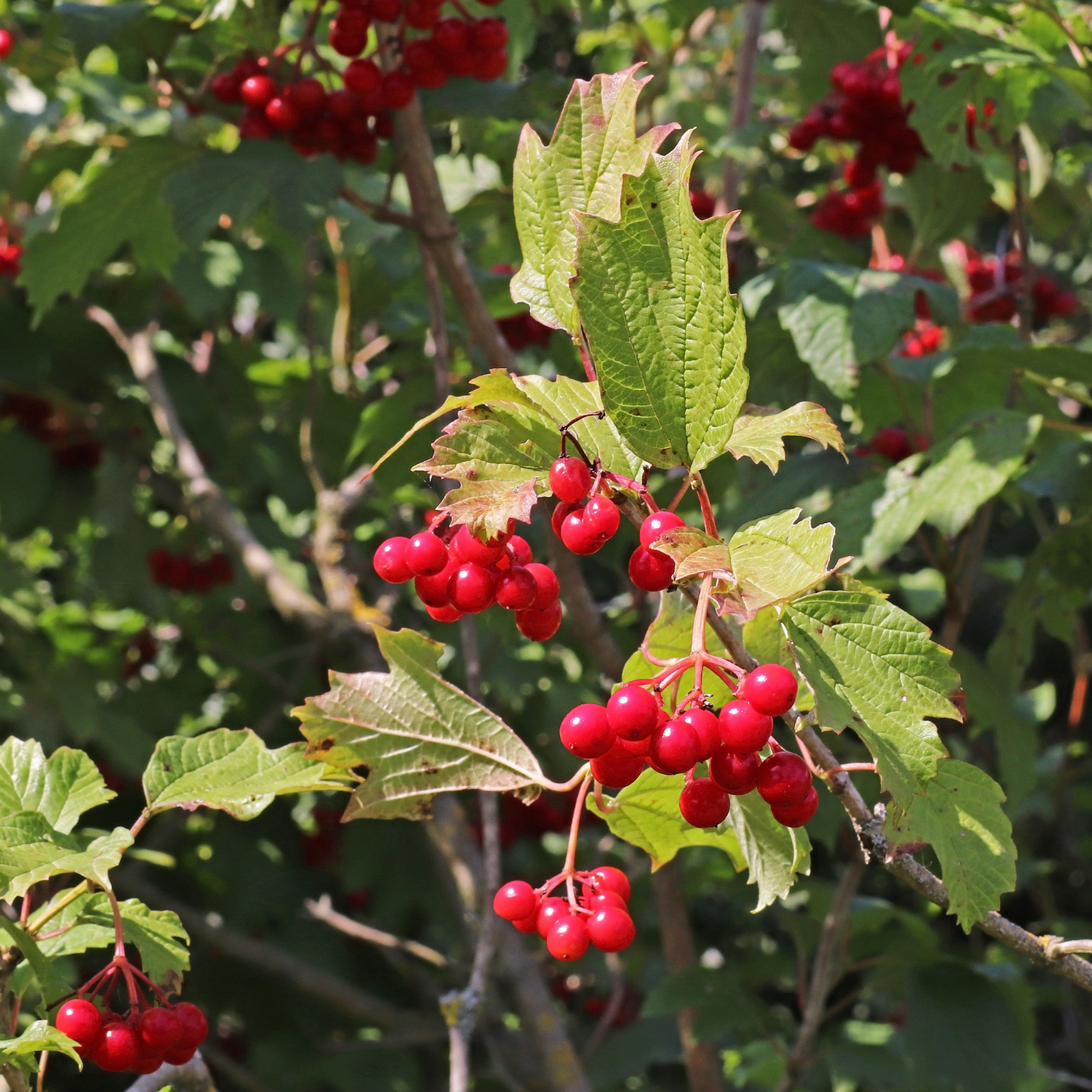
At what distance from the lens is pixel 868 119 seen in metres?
2.46

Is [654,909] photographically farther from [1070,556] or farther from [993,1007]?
[1070,556]

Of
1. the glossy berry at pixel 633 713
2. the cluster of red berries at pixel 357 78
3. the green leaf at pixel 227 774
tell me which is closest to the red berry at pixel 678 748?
the glossy berry at pixel 633 713

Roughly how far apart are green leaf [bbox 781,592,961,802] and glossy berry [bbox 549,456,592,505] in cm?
20

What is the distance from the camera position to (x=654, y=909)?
3.25m

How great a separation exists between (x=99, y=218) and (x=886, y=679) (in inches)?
79.4

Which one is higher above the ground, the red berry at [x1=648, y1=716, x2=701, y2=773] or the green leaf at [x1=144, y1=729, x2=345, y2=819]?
the red berry at [x1=648, y1=716, x2=701, y2=773]

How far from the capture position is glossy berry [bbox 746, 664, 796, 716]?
2.79 feet

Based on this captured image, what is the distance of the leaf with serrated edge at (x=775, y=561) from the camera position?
2.75ft

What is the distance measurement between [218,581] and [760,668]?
296cm

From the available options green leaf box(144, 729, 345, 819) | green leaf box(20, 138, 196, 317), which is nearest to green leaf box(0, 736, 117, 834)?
green leaf box(144, 729, 345, 819)

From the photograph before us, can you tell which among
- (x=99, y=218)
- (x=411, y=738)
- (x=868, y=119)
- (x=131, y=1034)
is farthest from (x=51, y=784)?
(x=868, y=119)

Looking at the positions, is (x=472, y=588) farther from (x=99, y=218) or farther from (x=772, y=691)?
(x=99, y=218)

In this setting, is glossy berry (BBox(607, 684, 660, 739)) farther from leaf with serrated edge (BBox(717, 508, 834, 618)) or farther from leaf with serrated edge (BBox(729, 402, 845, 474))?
leaf with serrated edge (BBox(729, 402, 845, 474))

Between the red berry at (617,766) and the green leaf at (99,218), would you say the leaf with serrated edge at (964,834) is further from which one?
the green leaf at (99,218)
